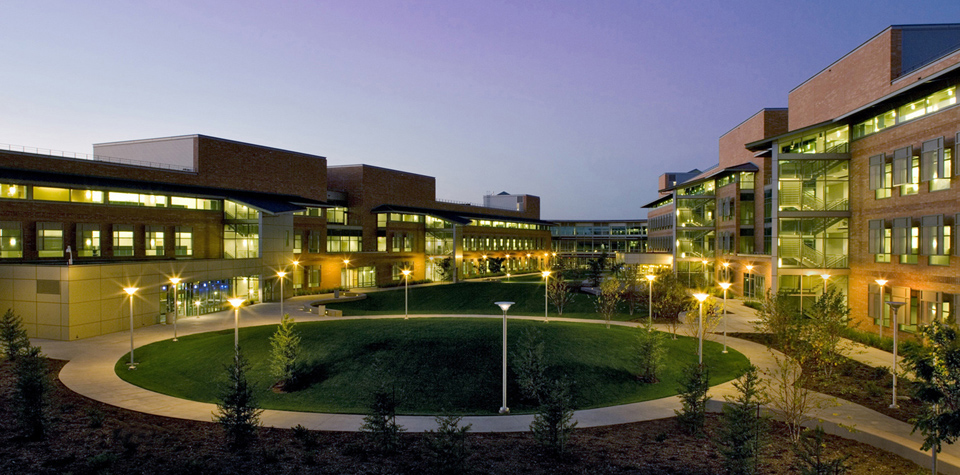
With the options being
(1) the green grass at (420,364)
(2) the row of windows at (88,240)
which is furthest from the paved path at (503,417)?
(2) the row of windows at (88,240)

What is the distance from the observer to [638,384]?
20.9 metres

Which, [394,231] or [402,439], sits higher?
[394,231]

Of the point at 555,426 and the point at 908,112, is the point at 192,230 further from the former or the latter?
the point at 908,112

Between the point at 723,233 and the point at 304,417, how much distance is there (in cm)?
4983

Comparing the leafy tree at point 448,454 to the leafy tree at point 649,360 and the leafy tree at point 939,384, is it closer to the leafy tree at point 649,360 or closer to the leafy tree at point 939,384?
the leafy tree at point 939,384

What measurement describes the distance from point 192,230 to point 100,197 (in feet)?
23.9

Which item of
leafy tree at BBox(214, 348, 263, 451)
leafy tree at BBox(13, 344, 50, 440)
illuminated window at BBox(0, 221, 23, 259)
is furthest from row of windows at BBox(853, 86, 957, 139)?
illuminated window at BBox(0, 221, 23, 259)

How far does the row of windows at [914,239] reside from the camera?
25000 millimetres

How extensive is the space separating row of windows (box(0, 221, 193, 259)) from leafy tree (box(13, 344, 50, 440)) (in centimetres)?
2386

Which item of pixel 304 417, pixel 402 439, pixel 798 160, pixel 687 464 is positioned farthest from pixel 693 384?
pixel 798 160

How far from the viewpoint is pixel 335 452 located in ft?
42.9

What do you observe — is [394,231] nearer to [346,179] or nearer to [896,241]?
[346,179]

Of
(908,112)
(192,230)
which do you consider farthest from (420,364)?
(192,230)

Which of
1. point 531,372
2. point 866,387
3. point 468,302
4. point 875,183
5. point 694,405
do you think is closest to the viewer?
point 694,405
